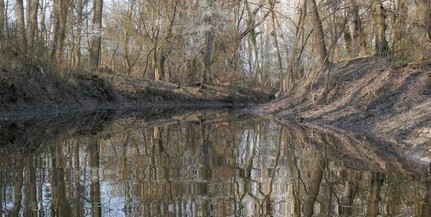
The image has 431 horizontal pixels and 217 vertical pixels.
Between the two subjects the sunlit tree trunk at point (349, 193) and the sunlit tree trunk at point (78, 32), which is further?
the sunlit tree trunk at point (78, 32)

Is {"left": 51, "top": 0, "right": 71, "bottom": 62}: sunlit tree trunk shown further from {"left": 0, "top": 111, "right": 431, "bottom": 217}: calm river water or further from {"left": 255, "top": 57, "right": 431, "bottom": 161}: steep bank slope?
{"left": 0, "top": 111, "right": 431, "bottom": 217}: calm river water

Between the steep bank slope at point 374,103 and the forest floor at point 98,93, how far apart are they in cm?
777

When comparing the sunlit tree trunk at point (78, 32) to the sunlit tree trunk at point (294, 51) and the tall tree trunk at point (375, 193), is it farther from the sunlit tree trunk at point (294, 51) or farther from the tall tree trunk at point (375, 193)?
the tall tree trunk at point (375, 193)

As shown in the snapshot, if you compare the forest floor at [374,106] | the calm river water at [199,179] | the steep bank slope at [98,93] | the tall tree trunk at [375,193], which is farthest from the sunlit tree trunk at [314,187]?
the steep bank slope at [98,93]

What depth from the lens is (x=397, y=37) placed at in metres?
17.2

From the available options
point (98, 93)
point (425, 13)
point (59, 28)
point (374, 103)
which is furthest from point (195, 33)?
point (374, 103)

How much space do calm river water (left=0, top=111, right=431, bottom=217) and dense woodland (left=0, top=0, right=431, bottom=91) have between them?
7.00 m

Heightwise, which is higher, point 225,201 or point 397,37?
point 397,37

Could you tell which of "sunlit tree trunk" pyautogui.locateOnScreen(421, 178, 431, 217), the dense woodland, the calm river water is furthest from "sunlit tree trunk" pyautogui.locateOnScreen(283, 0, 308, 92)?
"sunlit tree trunk" pyautogui.locateOnScreen(421, 178, 431, 217)

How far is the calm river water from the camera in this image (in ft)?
14.7

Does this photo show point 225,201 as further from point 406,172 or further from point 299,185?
point 406,172

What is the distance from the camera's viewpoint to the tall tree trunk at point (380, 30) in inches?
693

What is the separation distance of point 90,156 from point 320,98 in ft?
34.1

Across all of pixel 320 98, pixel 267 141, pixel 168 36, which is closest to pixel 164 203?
pixel 267 141
